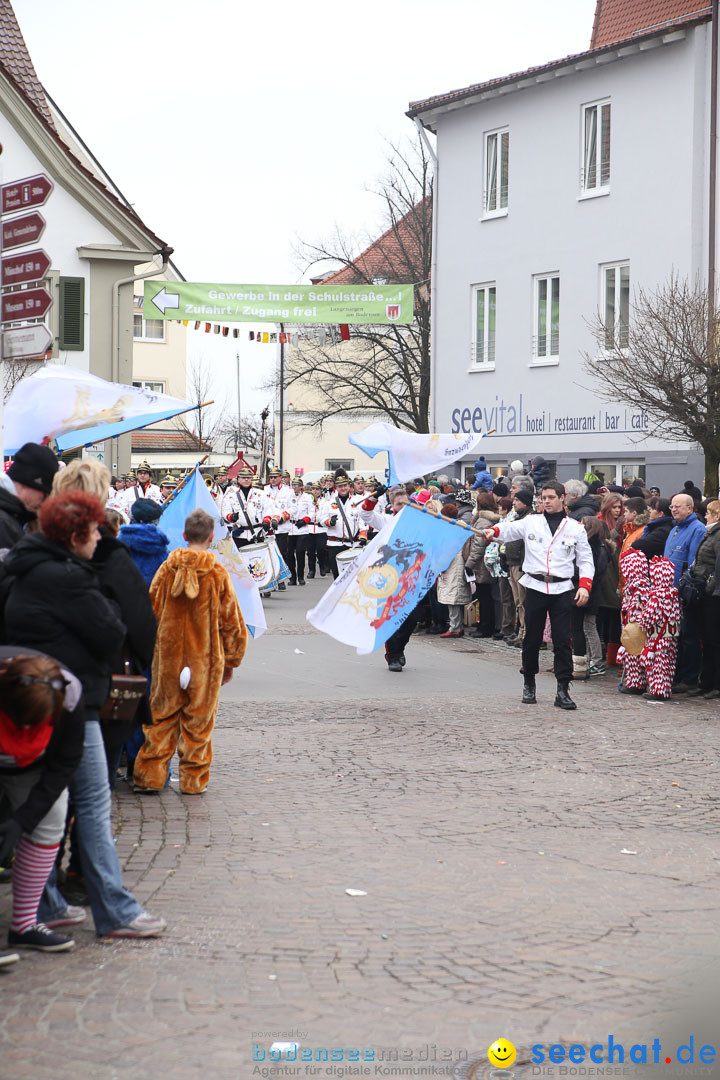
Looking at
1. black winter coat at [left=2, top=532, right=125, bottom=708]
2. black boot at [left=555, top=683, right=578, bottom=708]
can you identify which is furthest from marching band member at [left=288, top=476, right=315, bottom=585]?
black winter coat at [left=2, top=532, right=125, bottom=708]

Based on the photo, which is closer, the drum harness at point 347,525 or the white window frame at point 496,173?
the drum harness at point 347,525

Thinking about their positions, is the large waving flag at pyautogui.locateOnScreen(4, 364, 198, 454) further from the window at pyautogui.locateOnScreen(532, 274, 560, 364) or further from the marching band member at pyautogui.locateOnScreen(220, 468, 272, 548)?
the window at pyautogui.locateOnScreen(532, 274, 560, 364)

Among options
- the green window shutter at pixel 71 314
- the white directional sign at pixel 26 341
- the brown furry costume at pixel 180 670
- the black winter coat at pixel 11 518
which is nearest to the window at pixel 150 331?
the green window shutter at pixel 71 314

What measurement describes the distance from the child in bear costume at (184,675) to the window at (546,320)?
870 inches

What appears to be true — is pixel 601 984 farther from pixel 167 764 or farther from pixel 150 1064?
pixel 167 764

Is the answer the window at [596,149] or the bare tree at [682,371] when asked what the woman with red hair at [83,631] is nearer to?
the bare tree at [682,371]

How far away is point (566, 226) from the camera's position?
95.7 feet

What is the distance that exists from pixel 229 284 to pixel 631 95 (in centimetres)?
908

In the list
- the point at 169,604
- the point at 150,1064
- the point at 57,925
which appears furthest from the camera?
the point at 169,604

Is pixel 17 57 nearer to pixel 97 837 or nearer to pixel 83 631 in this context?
pixel 83 631

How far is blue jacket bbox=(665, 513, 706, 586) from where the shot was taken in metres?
13.1

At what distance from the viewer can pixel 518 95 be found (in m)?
30.2

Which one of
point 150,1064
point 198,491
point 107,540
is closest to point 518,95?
point 198,491

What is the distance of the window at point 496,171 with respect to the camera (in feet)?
102
